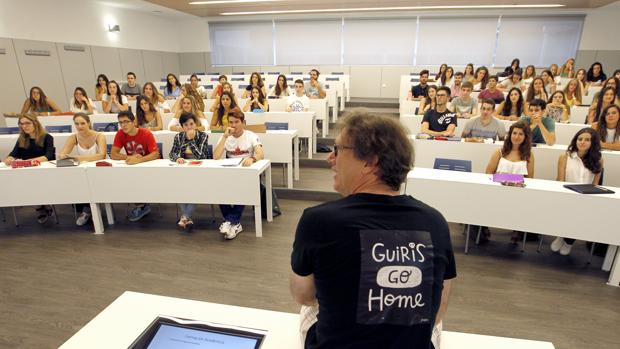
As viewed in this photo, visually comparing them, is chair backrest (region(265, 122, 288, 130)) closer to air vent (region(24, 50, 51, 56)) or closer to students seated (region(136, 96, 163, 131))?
students seated (region(136, 96, 163, 131))

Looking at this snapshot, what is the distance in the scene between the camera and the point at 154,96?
568 centimetres

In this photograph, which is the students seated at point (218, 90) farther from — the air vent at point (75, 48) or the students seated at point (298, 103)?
the air vent at point (75, 48)

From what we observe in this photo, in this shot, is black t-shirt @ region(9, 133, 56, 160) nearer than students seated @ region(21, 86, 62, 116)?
Yes

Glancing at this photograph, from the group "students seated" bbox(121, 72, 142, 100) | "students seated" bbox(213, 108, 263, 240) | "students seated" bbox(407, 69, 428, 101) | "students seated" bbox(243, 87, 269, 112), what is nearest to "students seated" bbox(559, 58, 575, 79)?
"students seated" bbox(407, 69, 428, 101)

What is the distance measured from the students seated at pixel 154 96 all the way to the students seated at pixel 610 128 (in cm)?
599

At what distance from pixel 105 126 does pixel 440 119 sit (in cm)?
497

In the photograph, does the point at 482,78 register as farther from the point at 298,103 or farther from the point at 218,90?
the point at 218,90

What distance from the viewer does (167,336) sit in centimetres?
106

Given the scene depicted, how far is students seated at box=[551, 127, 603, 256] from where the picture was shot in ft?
9.56

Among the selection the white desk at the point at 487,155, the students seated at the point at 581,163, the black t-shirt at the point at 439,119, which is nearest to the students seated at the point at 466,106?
the black t-shirt at the point at 439,119

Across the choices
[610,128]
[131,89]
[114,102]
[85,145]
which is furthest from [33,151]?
[610,128]

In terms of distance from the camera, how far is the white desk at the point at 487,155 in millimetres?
3273

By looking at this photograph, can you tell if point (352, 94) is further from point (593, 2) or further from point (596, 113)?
A: point (596, 113)

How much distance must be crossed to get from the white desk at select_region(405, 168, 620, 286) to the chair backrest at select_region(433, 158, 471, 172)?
310mm
